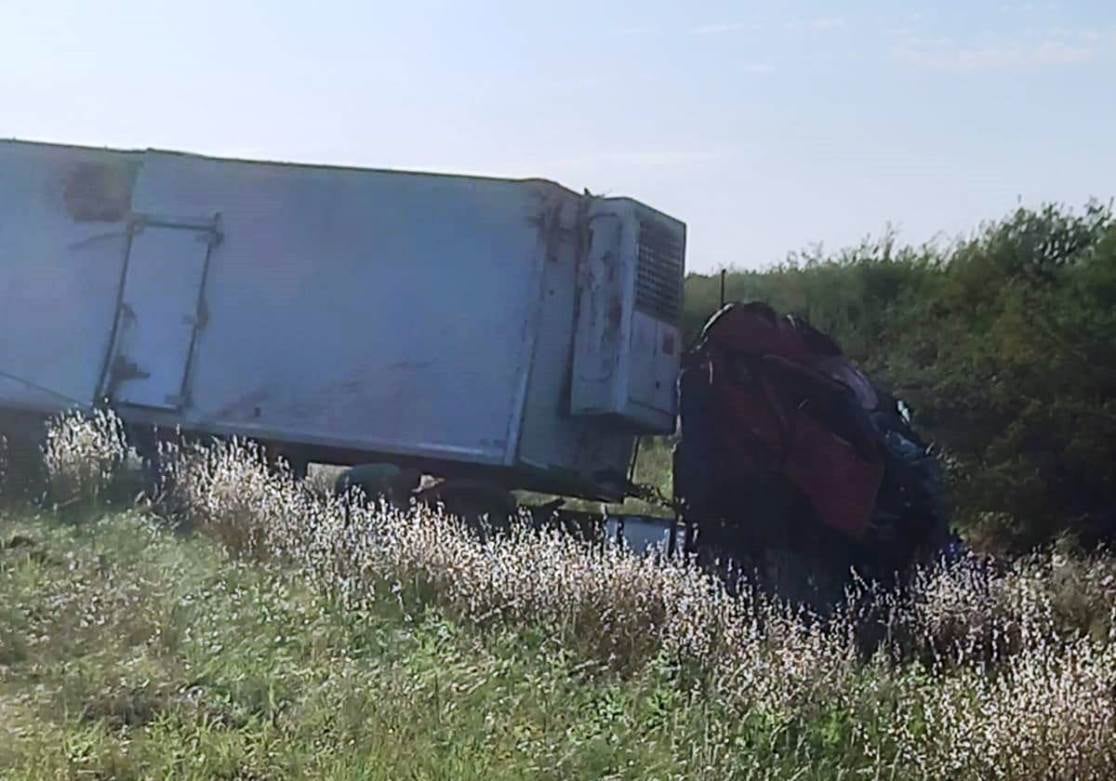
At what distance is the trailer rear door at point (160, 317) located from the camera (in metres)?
13.4

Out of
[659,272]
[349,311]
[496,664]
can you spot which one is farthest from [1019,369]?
[496,664]

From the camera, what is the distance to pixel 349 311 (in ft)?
43.2

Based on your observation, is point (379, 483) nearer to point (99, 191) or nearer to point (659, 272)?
point (659, 272)

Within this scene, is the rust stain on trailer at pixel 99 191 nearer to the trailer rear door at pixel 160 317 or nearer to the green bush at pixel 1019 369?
the trailer rear door at pixel 160 317

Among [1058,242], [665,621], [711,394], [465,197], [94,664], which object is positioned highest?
[1058,242]

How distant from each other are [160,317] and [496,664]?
7.60m

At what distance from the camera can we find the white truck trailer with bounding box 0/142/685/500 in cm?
1268

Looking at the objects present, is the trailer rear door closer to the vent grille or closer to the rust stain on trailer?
the rust stain on trailer

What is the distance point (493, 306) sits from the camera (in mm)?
12797

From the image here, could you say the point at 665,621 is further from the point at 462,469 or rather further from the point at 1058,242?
the point at 1058,242

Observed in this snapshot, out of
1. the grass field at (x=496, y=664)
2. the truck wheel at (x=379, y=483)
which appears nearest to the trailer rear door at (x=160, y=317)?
the truck wheel at (x=379, y=483)

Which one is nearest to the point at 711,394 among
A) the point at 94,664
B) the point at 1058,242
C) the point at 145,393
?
the point at 94,664

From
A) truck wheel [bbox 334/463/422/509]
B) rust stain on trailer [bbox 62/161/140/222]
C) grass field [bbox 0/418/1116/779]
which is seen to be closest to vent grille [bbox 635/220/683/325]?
truck wheel [bbox 334/463/422/509]

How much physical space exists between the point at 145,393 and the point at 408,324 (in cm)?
219
